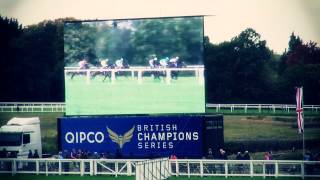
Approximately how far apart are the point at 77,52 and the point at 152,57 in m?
2.61

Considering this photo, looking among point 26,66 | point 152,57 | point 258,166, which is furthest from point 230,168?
point 26,66

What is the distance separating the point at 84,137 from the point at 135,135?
1681mm

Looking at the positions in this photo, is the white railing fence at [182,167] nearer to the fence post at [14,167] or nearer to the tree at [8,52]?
the fence post at [14,167]

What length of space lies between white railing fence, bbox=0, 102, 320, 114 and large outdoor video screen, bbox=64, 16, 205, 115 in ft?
16.4

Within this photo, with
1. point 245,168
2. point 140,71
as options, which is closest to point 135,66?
point 140,71

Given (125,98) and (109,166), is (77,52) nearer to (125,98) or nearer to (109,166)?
(125,98)

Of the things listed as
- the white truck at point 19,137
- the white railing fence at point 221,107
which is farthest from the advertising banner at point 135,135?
the white railing fence at point 221,107

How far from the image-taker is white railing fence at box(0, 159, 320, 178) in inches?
783

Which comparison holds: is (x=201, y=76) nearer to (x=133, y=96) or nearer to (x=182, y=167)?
(x=133, y=96)

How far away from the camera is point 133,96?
24672 mm

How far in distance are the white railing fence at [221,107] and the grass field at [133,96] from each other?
15.9 ft

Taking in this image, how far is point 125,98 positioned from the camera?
24.8m

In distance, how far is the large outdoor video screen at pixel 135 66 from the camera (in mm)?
23875

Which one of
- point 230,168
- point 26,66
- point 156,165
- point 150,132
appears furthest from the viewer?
point 26,66
